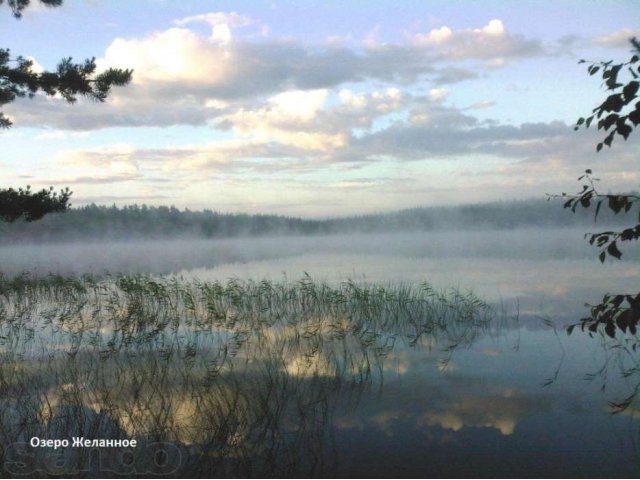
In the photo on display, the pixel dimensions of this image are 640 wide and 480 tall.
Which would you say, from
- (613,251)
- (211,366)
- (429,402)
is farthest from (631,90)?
(211,366)

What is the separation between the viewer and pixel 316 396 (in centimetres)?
790

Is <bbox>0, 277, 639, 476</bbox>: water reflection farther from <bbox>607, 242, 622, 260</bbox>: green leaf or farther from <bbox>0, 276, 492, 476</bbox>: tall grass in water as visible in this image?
<bbox>607, 242, 622, 260</bbox>: green leaf

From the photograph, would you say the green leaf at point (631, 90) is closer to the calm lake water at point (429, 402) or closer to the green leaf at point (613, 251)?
the green leaf at point (613, 251)

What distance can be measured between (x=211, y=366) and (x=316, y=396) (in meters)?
2.78

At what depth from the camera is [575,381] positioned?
8.77 meters

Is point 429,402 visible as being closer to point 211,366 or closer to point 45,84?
point 211,366

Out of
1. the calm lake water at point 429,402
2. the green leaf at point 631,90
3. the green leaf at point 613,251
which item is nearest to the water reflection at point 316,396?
the calm lake water at point 429,402

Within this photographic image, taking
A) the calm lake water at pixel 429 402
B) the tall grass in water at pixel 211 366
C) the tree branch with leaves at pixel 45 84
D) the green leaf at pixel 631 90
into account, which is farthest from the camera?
the tree branch with leaves at pixel 45 84

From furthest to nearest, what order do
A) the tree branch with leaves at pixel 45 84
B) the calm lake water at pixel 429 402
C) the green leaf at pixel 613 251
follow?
the tree branch with leaves at pixel 45 84
the calm lake water at pixel 429 402
the green leaf at pixel 613 251

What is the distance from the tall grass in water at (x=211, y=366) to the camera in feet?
20.5

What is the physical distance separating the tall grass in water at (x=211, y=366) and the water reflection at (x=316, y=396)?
1.5 inches

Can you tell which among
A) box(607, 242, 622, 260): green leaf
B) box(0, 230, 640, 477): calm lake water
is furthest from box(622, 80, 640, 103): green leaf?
box(0, 230, 640, 477): calm lake water

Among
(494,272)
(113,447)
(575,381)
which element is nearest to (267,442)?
(113,447)

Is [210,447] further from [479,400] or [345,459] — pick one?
[479,400]
